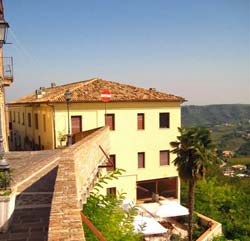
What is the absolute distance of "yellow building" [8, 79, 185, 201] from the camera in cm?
2198

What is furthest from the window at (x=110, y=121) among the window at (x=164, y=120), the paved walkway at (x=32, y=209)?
the paved walkway at (x=32, y=209)

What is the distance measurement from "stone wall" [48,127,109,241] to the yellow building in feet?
40.7

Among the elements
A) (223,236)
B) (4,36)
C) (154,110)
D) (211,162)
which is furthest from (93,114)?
(4,36)

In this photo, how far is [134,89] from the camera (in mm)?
25922

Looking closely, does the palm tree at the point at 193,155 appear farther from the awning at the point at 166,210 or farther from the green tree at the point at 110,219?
the green tree at the point at 110,219

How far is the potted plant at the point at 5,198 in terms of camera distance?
5.66 meters

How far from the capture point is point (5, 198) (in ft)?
19.2

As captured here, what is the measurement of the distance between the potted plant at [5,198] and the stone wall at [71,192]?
1.01m

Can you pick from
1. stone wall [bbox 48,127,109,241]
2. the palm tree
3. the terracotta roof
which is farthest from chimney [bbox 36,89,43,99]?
stone wall [bbox 48,127,109,241]

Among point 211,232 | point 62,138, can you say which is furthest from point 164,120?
point 211,232

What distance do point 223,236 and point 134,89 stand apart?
40.5ft

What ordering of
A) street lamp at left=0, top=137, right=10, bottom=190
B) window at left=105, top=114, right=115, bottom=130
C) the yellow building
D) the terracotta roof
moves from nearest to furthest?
1. street lamp at left=0, top=137, right=10, bottom=190
2. the yellow building
3. the terracotta roof
4. window at left=105, top=114, right=115, bottom=130

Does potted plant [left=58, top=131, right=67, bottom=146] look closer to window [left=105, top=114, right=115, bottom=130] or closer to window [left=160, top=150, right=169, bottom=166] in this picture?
window [left=105, top=114, right=115, bottom=130]

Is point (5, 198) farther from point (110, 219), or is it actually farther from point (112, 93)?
point (112, 93)
